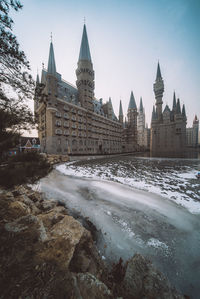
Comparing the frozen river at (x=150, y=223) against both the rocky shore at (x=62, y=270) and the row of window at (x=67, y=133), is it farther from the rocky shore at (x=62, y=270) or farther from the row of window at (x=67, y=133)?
the row of window at (x=67, y=133)

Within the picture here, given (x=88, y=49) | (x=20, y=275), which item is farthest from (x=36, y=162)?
(x=88, y=49)

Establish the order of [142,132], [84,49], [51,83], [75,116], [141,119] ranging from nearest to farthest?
[51,83], [75,116], [84,49], [142,132], [141,119]

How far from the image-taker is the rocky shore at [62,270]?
1.21 metres

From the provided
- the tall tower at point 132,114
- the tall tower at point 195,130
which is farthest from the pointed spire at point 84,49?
the tall tower at point 195,130

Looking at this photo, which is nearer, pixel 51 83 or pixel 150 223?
pixel 150 223

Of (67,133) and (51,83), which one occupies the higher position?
(51,83)

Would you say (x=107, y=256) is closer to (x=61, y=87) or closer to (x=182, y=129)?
(x=61, y=87)

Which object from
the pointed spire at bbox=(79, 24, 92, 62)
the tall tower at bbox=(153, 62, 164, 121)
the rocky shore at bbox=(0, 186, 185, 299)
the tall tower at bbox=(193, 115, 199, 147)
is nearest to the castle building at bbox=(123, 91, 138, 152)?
the tall tower at bbox=(153, 62, 164, 121)

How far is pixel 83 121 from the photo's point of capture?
32.2 m

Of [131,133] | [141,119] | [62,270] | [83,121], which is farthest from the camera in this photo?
[141,119]

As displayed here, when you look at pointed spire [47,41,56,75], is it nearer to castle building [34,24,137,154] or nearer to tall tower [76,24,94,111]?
castle building [34,24,137,154]

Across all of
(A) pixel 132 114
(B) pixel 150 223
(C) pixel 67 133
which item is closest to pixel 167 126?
(A) pixel 132 114

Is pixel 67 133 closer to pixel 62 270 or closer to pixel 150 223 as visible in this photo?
pixel 150 223

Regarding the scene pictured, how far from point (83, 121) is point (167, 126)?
162ft
